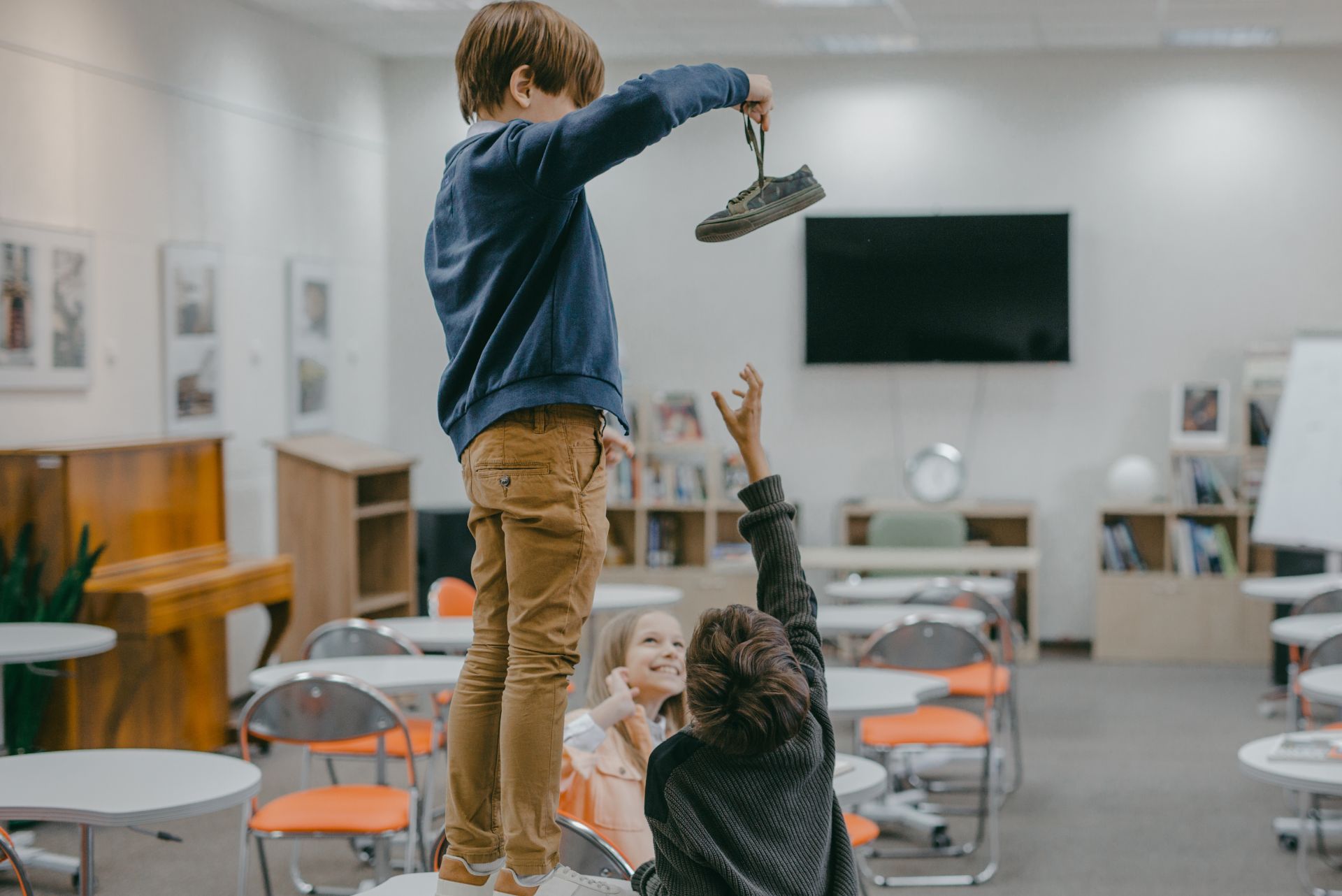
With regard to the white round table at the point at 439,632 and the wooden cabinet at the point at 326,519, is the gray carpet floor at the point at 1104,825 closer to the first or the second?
the white round table at the point at 439,632

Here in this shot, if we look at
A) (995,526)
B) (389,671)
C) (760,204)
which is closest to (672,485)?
(995,526)

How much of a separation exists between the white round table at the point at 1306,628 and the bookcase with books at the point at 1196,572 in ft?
7.49

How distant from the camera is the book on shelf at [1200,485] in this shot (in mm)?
7715

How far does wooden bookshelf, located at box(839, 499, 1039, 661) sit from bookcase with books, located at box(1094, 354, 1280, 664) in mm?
376

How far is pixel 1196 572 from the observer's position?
7.71 meters

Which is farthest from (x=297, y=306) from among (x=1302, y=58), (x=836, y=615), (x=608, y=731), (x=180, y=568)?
(x=1302, y=58)

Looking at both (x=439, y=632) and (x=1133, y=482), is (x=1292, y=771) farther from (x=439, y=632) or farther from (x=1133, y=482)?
(x=1133, y=482)

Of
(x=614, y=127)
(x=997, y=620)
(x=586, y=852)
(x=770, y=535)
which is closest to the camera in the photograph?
(x=614, y=127)

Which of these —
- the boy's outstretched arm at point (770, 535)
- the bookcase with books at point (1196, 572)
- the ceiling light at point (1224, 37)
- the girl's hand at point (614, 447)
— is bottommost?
the bookcase with books at point (1196, 572)

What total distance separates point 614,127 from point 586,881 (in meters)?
1.01

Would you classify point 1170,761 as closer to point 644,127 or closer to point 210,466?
point 210,466

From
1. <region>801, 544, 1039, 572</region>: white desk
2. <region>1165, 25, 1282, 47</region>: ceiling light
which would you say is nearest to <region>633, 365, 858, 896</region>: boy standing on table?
<region>801, 544, 1039, 572</region>: white desk

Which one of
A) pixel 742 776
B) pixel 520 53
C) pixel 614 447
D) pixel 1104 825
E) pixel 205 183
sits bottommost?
pixel 1104 825

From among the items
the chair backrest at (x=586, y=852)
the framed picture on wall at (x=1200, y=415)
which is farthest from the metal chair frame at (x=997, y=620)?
the chair backrest at (x=586, y=852)
